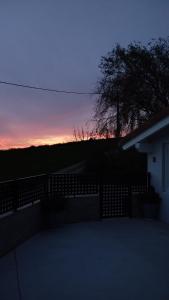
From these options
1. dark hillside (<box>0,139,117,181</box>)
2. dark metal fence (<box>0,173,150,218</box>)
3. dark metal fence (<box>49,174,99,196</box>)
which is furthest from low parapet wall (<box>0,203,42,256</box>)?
dark hillside (<box>0,139,117,181</box>)

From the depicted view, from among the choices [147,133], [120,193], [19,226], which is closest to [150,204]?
[120,193]

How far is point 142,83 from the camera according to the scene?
20.8 metres

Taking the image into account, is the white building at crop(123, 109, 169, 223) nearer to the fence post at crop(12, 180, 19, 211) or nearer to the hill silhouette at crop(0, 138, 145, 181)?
the fence post at crop(12, 180, 19, 211)

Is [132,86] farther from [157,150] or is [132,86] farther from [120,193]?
[120,193]

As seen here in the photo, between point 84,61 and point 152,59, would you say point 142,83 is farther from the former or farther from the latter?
point 84,61

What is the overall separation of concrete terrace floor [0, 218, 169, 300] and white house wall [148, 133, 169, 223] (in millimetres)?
918

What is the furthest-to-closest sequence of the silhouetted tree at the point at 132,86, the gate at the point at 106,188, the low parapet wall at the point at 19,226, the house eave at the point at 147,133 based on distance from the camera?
the silhouetted tree at the point at 132,86 < the gate at the point at 106,188 < the house eave at the point at 147,133 < the low parapet wall at the point at 19,226

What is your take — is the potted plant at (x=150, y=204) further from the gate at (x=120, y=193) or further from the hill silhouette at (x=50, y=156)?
the hill silhouette at (x=50, y=156)

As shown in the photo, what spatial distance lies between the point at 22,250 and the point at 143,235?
2845 millimetres

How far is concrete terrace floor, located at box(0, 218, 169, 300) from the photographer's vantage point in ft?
14.9

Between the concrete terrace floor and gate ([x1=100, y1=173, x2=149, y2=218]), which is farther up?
gate ([x1=100, y1=173, x2=149, y2=218])

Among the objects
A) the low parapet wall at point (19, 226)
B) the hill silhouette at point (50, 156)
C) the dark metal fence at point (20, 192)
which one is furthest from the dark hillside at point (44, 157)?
the low parapet wall at point (19, 226)

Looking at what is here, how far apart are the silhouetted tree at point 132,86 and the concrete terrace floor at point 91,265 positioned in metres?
13.0

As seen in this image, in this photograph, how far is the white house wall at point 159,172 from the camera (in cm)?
902
